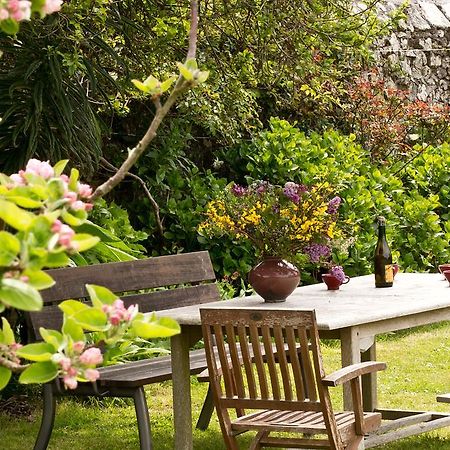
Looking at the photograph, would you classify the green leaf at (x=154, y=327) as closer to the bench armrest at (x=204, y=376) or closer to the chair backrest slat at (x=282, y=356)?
the chair backrest slat at (x=282, y=356)

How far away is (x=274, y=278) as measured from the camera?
15.0 feet

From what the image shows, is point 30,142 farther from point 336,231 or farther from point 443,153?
point 443,153

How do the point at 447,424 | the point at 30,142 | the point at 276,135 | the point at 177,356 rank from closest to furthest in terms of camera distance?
the point at 177,356, the point at 447,424, the point at 30,142, the point at 276,135

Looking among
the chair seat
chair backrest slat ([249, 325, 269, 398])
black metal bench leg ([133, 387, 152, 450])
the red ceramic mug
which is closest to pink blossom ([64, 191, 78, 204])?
chair backrest slat ([249, 325, 269, 398])

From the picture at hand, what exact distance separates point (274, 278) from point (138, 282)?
0.83 metres

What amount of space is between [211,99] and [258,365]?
3734mm

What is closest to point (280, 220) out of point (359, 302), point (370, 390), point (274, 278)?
point (274, 278)

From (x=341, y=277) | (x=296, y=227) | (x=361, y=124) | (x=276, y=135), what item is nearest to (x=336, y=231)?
(x=296, y=227)

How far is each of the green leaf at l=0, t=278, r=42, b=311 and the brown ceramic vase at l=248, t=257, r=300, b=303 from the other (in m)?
3.18

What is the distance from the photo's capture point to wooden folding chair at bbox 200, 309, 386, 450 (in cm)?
368

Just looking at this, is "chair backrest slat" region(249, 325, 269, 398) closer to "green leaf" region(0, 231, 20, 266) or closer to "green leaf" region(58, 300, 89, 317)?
"green leaf" region(58, 300, 89, 317)

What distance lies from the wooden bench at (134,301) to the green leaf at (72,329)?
261 cm

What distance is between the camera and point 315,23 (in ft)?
20.5

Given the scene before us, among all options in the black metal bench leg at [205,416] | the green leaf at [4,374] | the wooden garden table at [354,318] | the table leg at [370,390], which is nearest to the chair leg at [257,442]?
the wooden garden table at [354,318]
